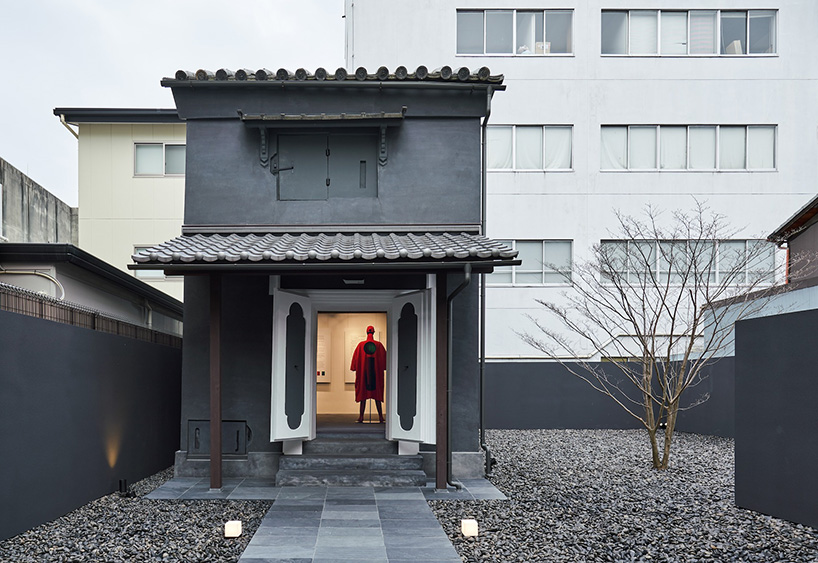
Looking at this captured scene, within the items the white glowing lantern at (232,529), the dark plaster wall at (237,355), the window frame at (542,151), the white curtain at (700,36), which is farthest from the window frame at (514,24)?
the white glowing lantern at (232,529)

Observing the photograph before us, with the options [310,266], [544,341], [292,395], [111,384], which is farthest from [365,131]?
[544,341]

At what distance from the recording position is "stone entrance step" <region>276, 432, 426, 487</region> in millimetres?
8734

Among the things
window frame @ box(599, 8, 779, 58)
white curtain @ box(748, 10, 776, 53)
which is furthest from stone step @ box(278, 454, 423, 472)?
white curtain @ box(748, 10, 776, 53)

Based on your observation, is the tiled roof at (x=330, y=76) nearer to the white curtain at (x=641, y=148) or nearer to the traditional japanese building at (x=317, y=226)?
the traditional japanese building at (x=317, y=226)

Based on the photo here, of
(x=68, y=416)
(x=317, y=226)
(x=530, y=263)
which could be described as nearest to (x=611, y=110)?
(x=530, y=263)

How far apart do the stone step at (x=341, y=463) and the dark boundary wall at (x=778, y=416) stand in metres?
4.06

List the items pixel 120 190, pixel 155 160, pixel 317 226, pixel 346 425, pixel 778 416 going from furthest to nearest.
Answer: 1. pixel 155 160
2. pixel 120 190
3. pixel 346 425
4. pixel 317 226
5. pixel 778 416

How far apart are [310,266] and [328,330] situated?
692 centimetres

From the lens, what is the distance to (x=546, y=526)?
6.85 meters

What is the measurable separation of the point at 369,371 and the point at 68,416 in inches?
201

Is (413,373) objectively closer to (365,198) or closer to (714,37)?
(365,198)

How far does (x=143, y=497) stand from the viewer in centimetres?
800

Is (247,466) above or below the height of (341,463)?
below

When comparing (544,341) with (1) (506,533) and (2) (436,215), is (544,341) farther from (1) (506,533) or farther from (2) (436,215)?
→ (1) (506,533)
